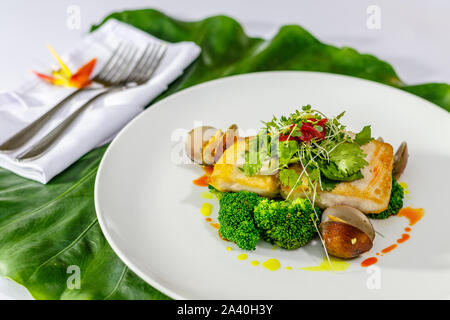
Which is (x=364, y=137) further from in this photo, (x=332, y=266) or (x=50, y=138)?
(x=50, y=138)

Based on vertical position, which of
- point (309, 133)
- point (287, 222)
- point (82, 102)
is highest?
point (309, 133)

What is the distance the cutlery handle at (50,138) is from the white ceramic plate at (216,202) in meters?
0.84

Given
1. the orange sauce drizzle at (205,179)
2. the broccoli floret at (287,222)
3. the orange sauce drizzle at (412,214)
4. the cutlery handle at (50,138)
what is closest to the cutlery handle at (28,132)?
the cutlery handle at (50,138)

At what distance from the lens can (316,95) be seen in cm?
434

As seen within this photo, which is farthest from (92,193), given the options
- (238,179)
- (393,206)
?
(393,206)

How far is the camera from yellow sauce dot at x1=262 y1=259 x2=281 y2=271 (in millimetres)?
2934

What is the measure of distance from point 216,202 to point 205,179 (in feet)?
0.93

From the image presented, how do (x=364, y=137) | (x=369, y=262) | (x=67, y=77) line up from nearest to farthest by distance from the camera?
1. (x=369, y=262)
2. (x=364, y=137)
3. (x=67, y=77)

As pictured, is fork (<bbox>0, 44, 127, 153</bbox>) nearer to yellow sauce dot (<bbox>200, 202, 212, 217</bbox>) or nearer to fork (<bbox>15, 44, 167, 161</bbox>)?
fork (<bbox>15, 44, 167, 161</bbox>)

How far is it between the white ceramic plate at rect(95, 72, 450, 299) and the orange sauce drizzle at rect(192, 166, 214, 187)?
5 cm

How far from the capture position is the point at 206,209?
11.2 feet

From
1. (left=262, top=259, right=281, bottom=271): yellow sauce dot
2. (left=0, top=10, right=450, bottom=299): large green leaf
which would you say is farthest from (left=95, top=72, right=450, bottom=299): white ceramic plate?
(left=0, top=10, right=450, bottom=299): large green leaf

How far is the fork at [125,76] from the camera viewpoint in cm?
435
